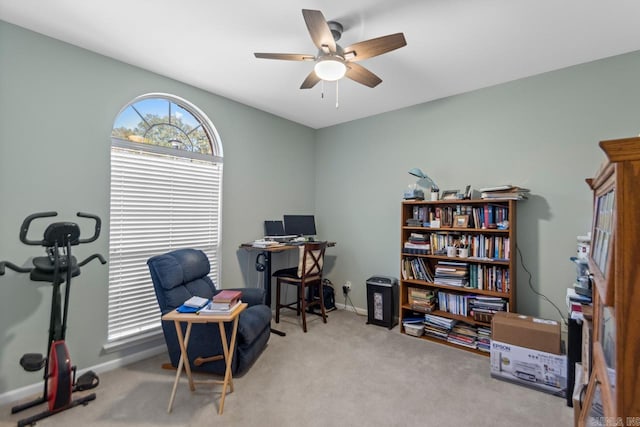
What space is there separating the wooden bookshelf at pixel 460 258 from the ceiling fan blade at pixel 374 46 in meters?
1.67

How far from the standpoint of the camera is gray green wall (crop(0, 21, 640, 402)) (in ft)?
6.93

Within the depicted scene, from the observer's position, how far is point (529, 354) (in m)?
2.28

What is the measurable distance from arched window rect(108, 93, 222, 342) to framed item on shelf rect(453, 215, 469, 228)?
2556 mm

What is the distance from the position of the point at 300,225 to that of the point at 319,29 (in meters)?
2.64

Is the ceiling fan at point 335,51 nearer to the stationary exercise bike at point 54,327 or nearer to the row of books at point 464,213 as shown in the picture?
the row of books at point 464,213

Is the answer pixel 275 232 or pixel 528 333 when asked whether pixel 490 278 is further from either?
pixel 275 232

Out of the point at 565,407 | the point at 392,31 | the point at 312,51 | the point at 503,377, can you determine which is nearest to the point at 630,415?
the point at 565,407

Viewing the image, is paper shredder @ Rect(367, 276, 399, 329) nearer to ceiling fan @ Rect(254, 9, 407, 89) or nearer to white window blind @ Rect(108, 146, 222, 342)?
white window blind @ Rect(108, 146, 222, 342)

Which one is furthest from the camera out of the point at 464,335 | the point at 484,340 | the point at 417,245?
the point at 417,245

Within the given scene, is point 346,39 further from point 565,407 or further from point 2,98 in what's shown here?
point 565,407

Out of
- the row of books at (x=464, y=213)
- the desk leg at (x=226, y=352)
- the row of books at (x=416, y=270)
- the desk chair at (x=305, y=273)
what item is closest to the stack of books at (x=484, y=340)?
the row of books at (x=416, y=270)

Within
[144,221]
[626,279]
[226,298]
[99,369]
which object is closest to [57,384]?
[99,369]

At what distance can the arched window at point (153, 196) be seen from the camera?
2.57 m

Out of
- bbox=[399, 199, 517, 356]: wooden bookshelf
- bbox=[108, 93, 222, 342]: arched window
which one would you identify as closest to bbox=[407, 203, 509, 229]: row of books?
bbox=[399, 199, 517, 356]: wooden bookshelf
